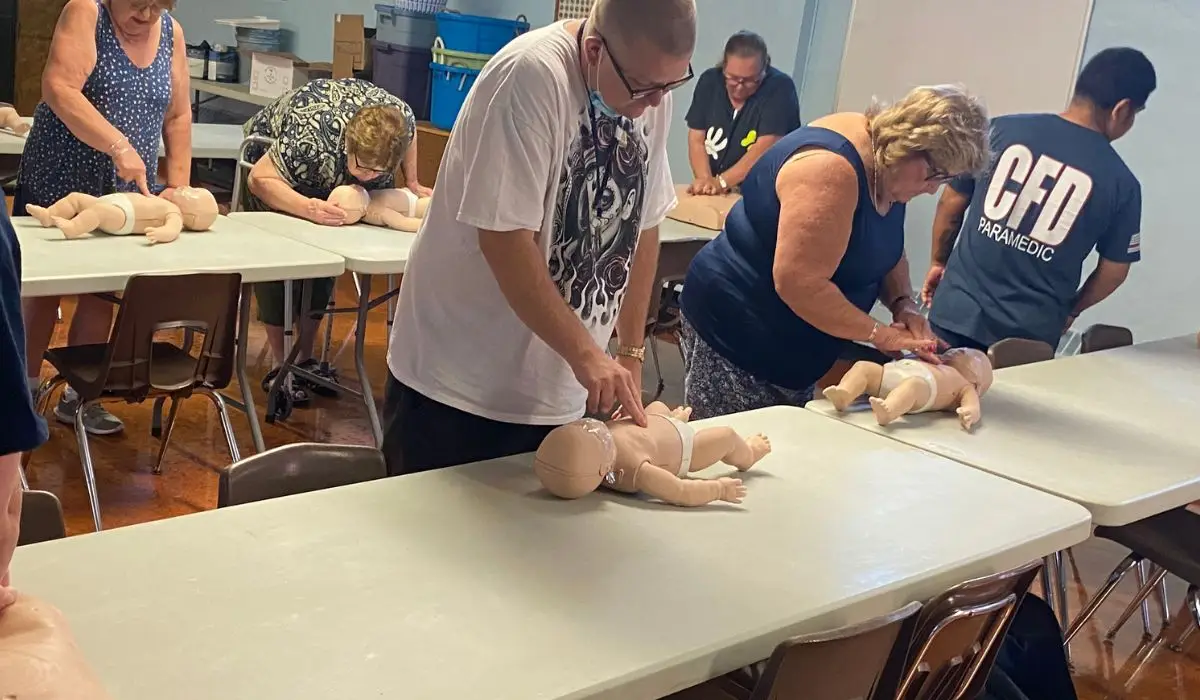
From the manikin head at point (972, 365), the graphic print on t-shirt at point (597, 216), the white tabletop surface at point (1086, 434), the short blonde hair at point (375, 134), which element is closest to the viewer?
the graphic print on t-shirt at point (597, 216)

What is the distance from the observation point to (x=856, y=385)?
231cm

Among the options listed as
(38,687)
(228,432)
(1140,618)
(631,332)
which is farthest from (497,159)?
(1140,618)

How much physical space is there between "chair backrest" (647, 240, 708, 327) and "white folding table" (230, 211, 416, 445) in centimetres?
103

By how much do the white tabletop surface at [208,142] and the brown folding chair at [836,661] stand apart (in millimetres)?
3443

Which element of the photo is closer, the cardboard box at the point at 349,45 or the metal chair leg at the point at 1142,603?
the metal chair leg at the point at 1142,603

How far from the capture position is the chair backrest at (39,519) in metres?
1.51

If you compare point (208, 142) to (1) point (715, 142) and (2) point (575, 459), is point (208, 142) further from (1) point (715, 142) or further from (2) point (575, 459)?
(2) point (575, 459)

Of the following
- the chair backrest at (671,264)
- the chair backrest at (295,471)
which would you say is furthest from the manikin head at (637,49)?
the chair backrest at (671,264)

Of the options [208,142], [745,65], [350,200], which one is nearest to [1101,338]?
[745,65]

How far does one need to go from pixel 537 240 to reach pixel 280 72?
581cm

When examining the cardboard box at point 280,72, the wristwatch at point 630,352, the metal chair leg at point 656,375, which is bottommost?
the metal chair leg at point 656,375

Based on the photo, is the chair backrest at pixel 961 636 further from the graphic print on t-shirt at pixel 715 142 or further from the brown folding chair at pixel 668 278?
the graphic print on t-shirt at pixel 715 142

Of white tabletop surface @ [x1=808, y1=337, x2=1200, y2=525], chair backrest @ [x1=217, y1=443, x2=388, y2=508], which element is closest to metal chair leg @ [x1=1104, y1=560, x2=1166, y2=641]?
white tabletop surface @ [x1=808, y1=337, x2=1200, y2=525]

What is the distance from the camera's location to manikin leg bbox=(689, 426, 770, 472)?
6.13 ft
